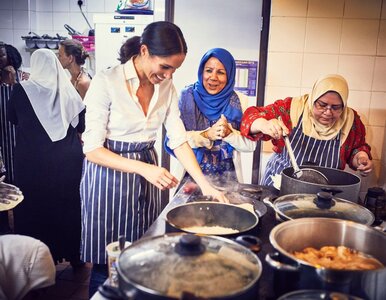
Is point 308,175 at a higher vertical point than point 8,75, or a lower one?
lower

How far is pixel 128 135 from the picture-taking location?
1.87 m

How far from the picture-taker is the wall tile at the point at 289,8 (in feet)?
8.77

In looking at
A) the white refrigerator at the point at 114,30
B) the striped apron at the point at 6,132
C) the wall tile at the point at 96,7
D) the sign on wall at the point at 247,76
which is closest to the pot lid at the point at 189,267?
the striped apron at the point at 6,132

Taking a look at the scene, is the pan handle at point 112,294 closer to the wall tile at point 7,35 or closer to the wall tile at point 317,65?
the wall tile at point 317,65

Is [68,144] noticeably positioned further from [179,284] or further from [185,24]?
[179,284]

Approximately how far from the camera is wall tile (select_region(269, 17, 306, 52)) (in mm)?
2705

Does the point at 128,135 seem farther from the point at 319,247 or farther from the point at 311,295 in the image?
the point at 311,295

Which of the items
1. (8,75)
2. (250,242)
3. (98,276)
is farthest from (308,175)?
(8,75)

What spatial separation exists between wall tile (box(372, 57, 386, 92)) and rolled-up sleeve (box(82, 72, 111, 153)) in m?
1.97

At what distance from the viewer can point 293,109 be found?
7.34ft

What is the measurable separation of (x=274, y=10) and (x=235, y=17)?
31.3 inches

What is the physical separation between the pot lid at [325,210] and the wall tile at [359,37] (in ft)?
6.10

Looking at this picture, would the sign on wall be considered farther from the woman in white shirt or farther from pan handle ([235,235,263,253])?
pan handle ([235,235,263,253])

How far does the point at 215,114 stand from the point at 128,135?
807 millimetres
